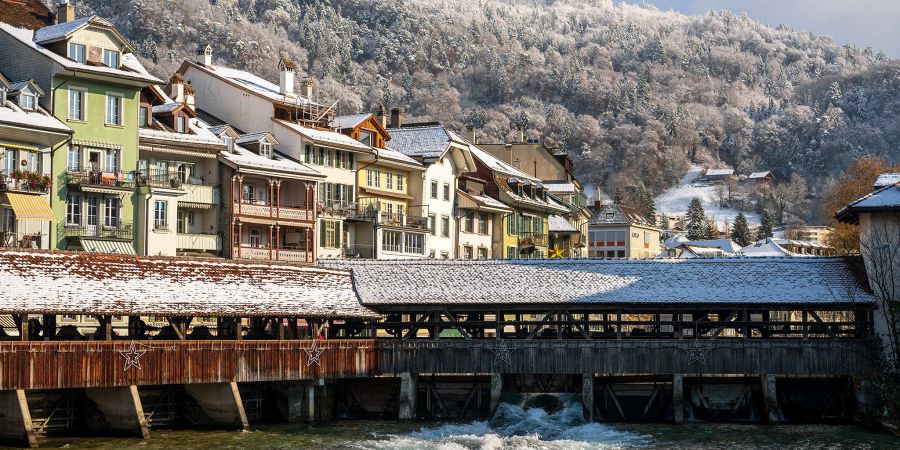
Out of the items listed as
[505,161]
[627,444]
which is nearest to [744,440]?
[627,444]

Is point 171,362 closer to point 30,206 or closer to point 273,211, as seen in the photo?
point 30,206

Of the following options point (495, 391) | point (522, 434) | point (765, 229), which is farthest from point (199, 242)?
point (765, 229)

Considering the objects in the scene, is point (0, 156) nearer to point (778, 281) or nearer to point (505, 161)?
point (778, 281)

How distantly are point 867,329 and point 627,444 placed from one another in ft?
38.1

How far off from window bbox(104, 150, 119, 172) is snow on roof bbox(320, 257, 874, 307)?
11782 mm

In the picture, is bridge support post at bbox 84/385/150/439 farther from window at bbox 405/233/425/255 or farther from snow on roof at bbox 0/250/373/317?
window at bbox 405/233/425/255

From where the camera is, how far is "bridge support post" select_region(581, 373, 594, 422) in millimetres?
47531

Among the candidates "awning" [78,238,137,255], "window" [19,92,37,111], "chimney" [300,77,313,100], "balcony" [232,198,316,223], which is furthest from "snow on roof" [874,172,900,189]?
"chimney" [300,77,313,100]

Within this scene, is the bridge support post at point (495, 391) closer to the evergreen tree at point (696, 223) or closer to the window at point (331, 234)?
the window at point (331, 234)

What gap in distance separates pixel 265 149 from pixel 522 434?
25468mm

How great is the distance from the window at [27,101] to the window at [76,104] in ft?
5.74

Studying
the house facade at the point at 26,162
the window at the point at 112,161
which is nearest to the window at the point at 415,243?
the window at the point at 112,161

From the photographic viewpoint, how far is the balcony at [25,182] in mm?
51156

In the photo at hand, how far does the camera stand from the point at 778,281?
160 feet
